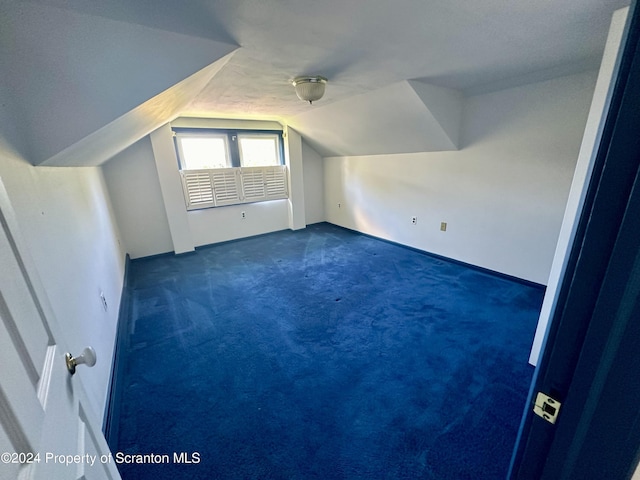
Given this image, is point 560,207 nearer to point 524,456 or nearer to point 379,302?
point 379,302

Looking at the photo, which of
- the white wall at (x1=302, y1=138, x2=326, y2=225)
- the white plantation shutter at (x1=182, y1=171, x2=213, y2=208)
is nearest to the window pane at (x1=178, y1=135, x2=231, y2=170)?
the white plantation shutter at (x1=182, y1=171, x2=213, y2=208)

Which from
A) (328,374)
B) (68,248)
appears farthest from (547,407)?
(68,248)

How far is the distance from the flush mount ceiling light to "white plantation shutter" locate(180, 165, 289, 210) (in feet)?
7.77

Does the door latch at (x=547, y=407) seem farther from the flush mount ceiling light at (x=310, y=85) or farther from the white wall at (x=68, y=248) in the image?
the flush mount ceiling light at (x=310, y=85)

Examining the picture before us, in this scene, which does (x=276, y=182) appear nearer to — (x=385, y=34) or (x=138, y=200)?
(x=138, y=200)

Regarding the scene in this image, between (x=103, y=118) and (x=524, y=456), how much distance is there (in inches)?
74.5

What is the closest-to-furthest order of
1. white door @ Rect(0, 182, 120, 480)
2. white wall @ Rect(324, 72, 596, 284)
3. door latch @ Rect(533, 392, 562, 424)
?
white door @ Rect(0, 182, 120, 480), door latch @ Rect(533, 392, 562, 424), white wall @ Rect(324, 72, 596, 284)

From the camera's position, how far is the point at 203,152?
13.1ft

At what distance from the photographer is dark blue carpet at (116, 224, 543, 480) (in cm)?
125

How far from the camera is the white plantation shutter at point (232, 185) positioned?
3.93m

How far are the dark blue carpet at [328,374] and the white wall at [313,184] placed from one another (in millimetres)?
2404

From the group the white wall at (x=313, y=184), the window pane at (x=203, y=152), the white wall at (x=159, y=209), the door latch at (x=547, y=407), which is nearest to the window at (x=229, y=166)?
the window pane at (x=203, y=152)

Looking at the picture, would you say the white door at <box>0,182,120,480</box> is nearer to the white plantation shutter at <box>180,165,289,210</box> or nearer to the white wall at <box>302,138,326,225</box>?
the white plantation shutter at <box>180,165,289,210</box>

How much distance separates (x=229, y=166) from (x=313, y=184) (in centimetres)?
169
